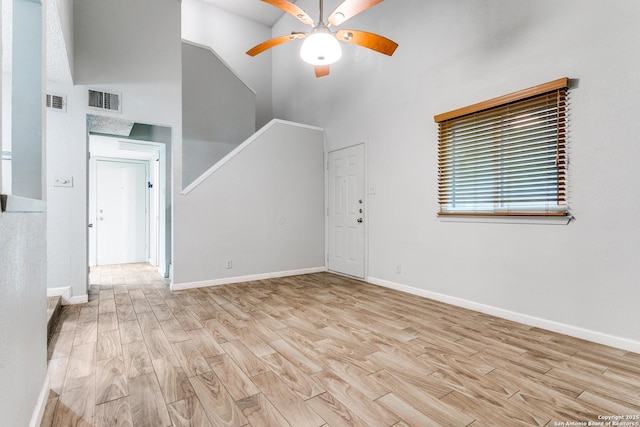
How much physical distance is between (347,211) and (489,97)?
2546 mm

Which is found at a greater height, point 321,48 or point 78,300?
point 321,48

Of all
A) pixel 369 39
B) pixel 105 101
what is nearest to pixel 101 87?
pixel 105 101

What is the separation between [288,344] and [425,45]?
3.68m

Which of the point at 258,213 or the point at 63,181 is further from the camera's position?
the point at 258,213

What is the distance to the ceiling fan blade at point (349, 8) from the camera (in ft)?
8.39

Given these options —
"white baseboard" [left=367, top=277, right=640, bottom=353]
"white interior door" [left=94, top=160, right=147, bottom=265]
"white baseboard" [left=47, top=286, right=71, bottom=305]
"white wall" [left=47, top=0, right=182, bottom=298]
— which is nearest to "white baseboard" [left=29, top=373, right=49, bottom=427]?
"white baseboard" [left=47, top=286, right=71, bottom=305]

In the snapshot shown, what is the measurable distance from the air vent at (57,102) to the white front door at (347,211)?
3636mm

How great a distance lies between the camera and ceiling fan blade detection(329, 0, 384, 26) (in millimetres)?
2559

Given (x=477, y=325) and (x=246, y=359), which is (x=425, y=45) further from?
(x=246, y=359)

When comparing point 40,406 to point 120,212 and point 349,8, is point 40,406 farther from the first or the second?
point 120,212

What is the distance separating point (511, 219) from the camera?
308 centimetres

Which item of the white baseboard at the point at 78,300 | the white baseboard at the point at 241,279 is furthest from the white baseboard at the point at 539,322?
the white baseboard at the point at 78,300

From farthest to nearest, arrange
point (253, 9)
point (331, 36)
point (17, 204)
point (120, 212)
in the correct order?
point (253, 9), point (120, 212), point (331, 36), point (17, 204)

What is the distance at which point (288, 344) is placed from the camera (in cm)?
256
